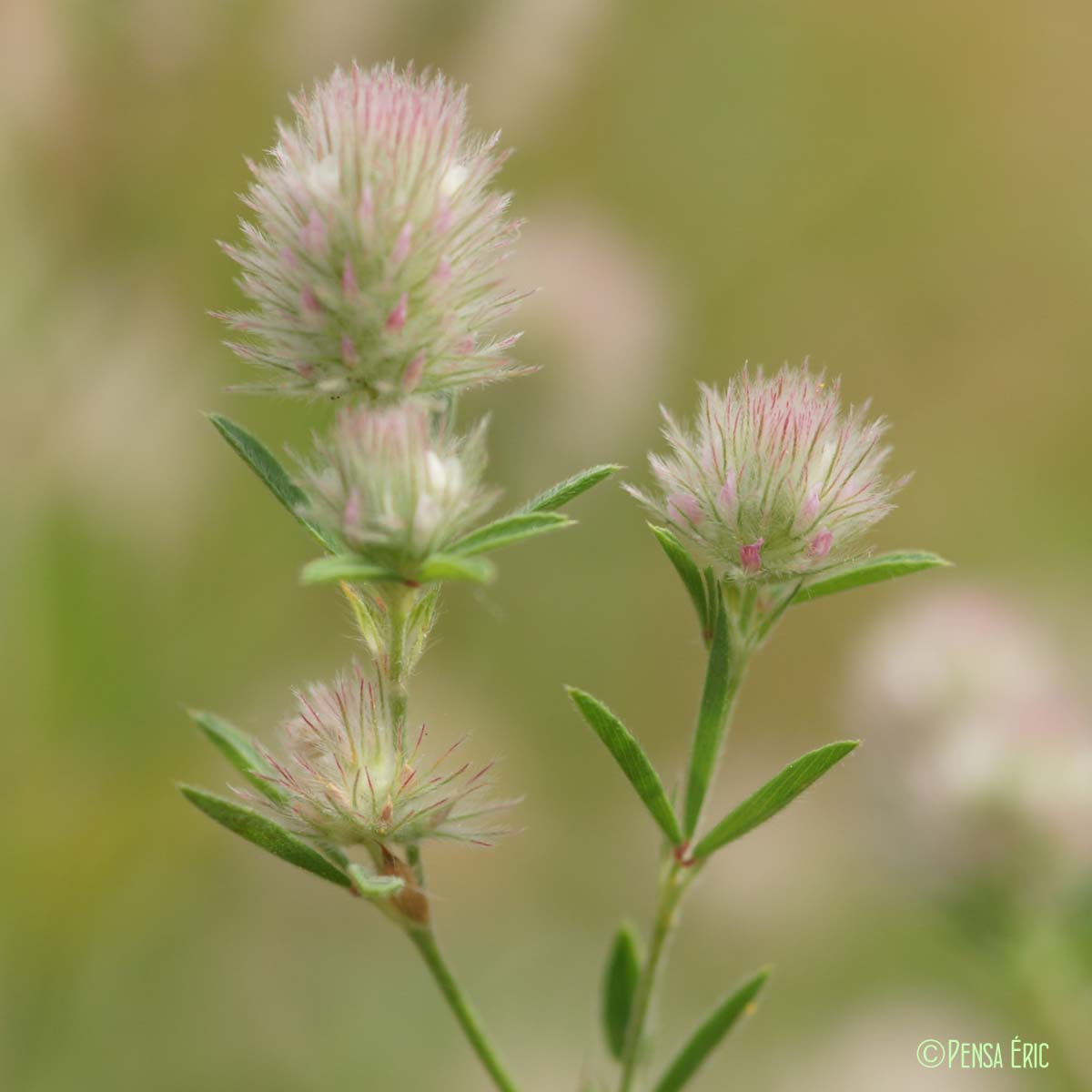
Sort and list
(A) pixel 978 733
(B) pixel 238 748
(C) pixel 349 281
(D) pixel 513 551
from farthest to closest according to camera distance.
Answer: (D) pixel 513 551 → (A) pixel 978 733 → (B) pixel 238 748 → (C) pixel 349 281

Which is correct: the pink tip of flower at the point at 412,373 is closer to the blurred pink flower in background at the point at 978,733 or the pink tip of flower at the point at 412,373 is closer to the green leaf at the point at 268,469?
the green leaf at the point at 268,469

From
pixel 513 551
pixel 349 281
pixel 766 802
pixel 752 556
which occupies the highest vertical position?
pixel 513 551

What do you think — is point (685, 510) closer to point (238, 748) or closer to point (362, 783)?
point (362, 783)

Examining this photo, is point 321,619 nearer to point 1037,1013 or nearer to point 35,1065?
point 35,1065

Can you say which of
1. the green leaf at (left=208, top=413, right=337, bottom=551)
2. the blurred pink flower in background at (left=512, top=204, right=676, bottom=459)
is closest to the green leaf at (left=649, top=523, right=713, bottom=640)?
the green leaf at (left=208, top=413, right=337, bottom=551)

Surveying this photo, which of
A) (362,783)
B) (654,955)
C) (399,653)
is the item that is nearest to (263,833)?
(362,783)

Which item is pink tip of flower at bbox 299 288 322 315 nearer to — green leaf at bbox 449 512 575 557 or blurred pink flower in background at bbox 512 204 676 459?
green leaf at bbox 449 512 575 557

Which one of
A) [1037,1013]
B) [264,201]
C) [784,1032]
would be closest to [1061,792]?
[1037,1013]
